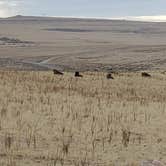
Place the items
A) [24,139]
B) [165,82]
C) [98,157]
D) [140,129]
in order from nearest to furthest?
[98,157]
[24,139]
[140,129]
[165,82]

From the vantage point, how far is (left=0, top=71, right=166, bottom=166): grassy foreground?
10.0 meters

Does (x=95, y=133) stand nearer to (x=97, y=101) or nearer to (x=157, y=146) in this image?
(x=157, y=146)

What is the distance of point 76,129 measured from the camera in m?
12.8

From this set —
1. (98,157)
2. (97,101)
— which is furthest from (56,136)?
(97,101)

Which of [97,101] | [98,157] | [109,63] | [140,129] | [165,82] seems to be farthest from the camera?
[109,63]

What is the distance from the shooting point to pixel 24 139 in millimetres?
11273

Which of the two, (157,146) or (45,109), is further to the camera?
(45,109)

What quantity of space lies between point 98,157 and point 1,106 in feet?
19.4

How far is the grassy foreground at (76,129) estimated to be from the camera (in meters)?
10.0

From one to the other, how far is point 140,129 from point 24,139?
3.42m

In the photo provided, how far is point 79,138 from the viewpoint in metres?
11.8

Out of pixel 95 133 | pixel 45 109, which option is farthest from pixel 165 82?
pixel 95 133

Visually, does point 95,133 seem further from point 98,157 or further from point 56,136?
point 98,157

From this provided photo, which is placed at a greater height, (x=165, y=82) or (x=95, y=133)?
(x=95, y=133)
